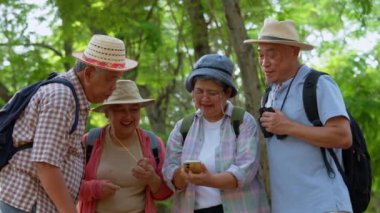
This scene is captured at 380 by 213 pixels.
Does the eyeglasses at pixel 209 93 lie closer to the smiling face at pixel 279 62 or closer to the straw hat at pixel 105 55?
the smiling face at pixel 279 62

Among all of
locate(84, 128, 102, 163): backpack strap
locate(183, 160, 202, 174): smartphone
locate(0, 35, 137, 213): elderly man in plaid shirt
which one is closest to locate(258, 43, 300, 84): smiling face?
locate(183, 160, 202, 174): smartphone

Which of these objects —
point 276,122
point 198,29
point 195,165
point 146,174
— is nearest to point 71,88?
point 195,165

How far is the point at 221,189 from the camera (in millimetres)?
4172

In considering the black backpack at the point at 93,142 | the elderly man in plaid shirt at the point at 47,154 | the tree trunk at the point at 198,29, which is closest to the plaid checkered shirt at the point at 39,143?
the elderly man in plaid shirt at the point at 47,154

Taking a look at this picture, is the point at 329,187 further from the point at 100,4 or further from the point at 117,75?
the point at 100,4

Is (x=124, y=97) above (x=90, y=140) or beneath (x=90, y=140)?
above

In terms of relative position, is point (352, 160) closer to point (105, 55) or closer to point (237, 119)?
point (237, 119)

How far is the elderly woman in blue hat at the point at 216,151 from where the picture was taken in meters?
4.16

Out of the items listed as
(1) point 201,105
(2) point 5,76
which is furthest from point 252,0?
(2) point 5,76

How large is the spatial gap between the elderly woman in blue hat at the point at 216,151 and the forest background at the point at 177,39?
68.1 inches

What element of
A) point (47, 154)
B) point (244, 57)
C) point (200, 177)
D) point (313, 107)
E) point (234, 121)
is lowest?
point (200, 177)

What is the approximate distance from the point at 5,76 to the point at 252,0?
18.3 ft

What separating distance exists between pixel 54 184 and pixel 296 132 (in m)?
1.40

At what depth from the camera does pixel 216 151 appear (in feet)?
13.9
